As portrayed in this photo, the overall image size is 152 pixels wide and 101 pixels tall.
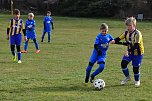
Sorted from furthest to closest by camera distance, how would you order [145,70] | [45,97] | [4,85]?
[145,70], [4,85], [45,97]

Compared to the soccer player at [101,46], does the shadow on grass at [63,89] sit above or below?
below

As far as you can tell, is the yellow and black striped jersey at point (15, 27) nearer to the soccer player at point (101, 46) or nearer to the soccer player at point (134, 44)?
the soccer player at point (101, 46)

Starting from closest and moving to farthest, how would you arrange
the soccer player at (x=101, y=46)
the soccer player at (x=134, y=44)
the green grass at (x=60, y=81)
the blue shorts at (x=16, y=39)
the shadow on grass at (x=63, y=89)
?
the green grass at (x=60, y=81)
the shadow on grass at (x=63, y=89)
the soccer player at (x=134, y=44)
the soccer player at (x=101, y=46)
the blue shorts at (x=16, y=39)

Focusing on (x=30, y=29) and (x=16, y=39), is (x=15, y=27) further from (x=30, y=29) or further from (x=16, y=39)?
(x=30, y=29)

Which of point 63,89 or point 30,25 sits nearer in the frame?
point 63,89

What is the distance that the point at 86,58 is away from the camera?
16.5 meters

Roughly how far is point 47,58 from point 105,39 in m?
6.26

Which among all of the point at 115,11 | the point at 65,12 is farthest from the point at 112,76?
the point at 65,12

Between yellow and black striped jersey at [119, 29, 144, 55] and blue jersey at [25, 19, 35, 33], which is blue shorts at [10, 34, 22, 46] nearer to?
blue jersey at [25, 19, 35, 33]

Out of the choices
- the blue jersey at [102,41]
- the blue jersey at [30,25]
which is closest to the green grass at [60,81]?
the blue jersey at [102,41]

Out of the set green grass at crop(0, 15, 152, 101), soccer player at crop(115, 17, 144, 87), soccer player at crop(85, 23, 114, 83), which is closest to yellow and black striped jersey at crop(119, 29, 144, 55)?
soccer player at crop(115, 17, 144, 87)

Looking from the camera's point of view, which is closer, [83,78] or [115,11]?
[83,78]

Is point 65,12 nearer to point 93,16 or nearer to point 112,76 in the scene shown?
point 93,16

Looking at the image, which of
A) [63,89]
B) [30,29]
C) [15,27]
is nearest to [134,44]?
[63,89]
